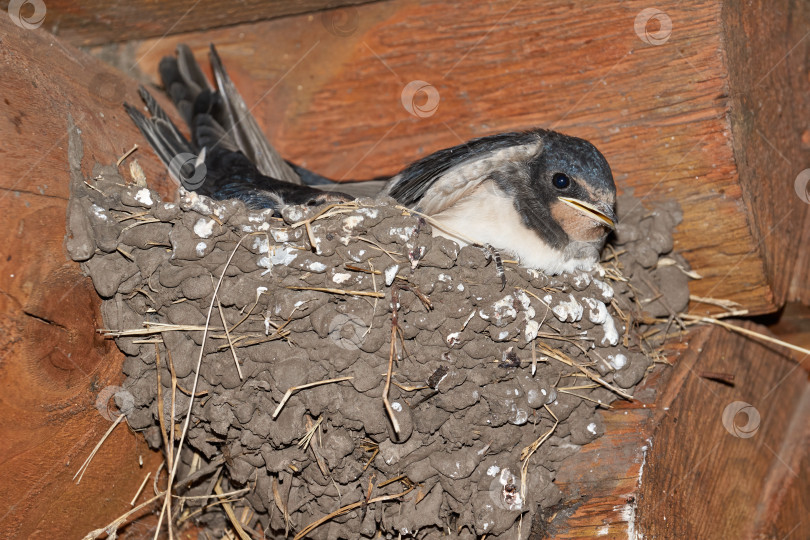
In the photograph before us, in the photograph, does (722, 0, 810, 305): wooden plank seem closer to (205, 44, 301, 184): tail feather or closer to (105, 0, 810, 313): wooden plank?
(105, 0, 810, 313): wooden plank

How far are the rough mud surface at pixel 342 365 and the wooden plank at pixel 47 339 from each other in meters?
0.09

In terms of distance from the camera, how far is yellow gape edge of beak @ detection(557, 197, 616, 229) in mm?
3031

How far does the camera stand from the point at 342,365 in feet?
8.77

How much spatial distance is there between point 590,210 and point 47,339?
1872 millimetres

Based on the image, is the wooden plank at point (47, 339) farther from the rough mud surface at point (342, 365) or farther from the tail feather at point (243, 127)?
the tail feather at point (243, 127)

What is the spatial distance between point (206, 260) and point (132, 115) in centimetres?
71

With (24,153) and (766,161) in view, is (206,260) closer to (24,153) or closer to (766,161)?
(24,153)

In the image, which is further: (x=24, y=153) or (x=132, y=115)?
(x=132, y=115)

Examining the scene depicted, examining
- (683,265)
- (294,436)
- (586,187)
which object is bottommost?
(294,436)

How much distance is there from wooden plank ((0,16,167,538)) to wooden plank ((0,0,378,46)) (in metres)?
0.47

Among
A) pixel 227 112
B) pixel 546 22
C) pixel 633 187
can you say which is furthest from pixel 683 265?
pixel 227 112

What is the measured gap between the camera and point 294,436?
2.63 m

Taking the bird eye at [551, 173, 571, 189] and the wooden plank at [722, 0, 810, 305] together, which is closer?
the wooden plank at [722, 0, 810, 305]

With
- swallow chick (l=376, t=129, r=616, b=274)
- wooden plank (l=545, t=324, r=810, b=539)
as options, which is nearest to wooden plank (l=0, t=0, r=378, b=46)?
swallow chick (l=376, t=129, r=616, b=274)
